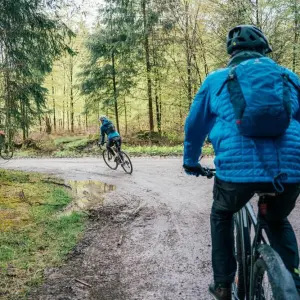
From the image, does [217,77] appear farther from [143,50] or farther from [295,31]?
[143,50]

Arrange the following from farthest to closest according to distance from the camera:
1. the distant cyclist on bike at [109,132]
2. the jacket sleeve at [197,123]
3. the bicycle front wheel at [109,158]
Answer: the bicycle front wheel at [109,158]
the distant cyclist on bike at [109,132]
the jacket sleeve at [197,123]

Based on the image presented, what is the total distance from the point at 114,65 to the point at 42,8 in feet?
53.1

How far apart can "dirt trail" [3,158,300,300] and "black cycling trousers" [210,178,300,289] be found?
3.91ft

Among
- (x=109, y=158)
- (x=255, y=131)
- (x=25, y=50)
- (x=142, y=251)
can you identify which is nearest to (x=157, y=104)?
(x=109, y=158)

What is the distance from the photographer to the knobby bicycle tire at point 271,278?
68.0 inches

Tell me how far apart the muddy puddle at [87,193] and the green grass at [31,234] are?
0.26m

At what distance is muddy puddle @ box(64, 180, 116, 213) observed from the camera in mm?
7386

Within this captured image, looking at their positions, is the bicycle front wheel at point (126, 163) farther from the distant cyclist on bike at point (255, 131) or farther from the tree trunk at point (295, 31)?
the distant cyclist on bike at point (255, 131)

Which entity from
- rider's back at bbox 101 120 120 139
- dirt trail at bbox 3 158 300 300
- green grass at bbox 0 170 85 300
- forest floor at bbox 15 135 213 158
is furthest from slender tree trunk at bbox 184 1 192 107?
green grass at bbox 0 170 85 300

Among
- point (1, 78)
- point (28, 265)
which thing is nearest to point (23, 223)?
point (28, 265)

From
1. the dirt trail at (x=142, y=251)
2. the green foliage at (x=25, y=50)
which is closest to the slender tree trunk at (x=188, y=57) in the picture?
the green foliage at (x=25, y=50)

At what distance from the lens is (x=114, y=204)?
750 centimetres

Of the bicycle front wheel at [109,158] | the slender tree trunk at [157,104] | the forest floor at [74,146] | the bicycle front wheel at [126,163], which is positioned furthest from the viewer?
the slender tree trunk at [157,104]

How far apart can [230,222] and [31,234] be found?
13.3ft
